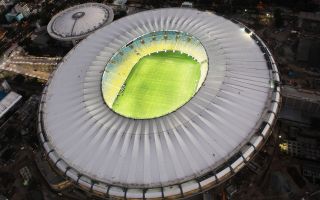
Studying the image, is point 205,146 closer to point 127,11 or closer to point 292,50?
point 292,50

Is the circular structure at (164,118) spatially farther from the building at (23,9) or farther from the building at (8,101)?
the building at (23,9)

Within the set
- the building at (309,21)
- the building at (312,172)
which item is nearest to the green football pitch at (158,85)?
the building at (312,172)

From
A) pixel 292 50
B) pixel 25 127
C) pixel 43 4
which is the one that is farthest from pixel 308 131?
pixel 43 4

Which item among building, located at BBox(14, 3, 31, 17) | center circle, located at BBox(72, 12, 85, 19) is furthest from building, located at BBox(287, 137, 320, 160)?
building, located at BBox(14, 3, 31, 17)

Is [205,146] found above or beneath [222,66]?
beneath

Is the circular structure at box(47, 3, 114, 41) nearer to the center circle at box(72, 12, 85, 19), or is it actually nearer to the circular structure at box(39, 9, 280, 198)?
the center circle at box(72, 12, 85, 19)
